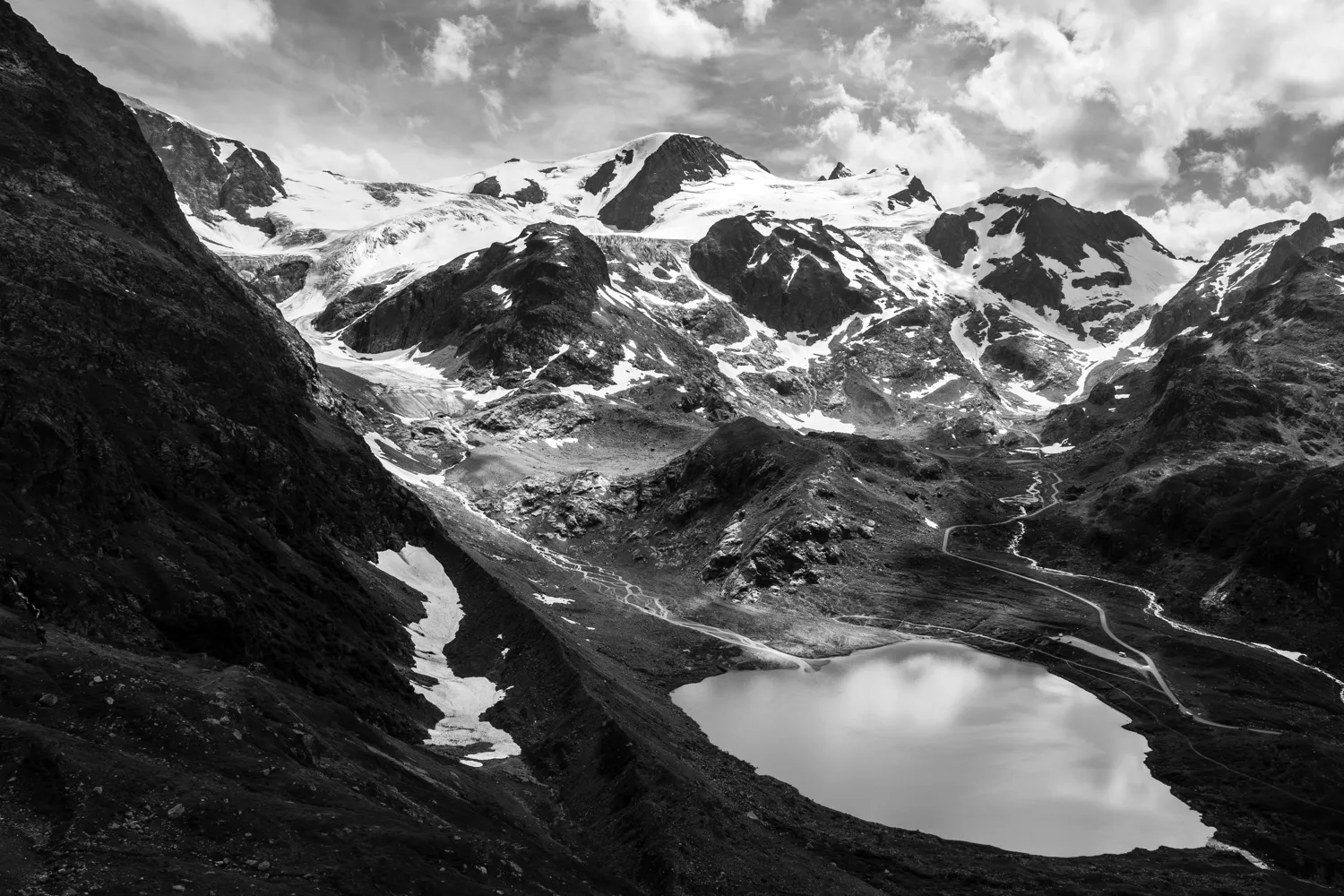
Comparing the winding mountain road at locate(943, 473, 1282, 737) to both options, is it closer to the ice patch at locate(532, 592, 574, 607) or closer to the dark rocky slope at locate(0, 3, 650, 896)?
the ice patch at locate(532, 592, 574, 607)

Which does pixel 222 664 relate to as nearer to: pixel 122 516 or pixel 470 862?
pixel 122 516

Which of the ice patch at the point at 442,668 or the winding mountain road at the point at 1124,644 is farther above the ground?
the winding mountain road at the point at 1124,644

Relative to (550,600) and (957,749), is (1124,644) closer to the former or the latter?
(957,749)

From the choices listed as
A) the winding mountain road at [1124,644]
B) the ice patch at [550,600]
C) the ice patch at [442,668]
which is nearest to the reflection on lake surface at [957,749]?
the winding mountain road at [1124,644]

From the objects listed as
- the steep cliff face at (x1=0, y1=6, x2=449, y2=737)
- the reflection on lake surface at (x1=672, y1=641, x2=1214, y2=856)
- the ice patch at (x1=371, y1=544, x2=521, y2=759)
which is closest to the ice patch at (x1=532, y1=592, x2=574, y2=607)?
the ice patch at (x1=371, y1=544, x2=521, y2=759)

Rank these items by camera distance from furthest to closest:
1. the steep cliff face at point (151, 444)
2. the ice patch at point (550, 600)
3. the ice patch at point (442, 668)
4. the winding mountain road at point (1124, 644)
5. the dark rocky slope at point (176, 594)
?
the ice patch at point (550, 600) < the winding mountain road at point (1124, 644) < the ice patch at point (442, 668) < the steep cliff face at point (151, 444) < the dark rocky slope at point (176, 594)

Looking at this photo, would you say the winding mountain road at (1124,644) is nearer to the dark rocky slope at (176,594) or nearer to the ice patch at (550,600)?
the ice patch at (550,600)

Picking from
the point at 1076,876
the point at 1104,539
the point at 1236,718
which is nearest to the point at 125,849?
the point at 1076,876

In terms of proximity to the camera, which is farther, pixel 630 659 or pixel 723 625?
pixel 723 625
